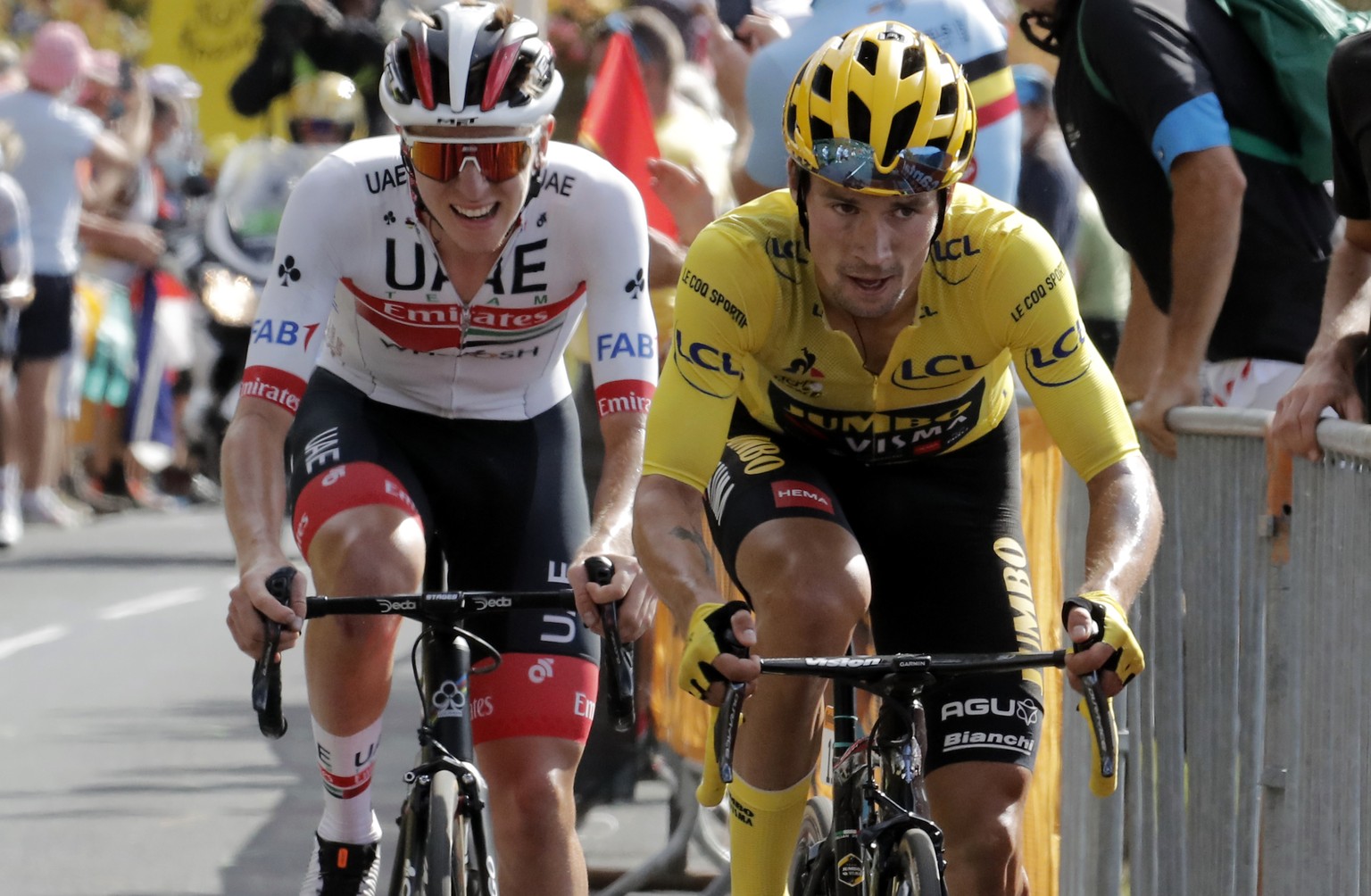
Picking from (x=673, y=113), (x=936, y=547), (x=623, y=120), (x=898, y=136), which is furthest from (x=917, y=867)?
(x=673, y=113)

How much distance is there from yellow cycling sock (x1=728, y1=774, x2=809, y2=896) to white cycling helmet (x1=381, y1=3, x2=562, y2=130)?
4.73 ft

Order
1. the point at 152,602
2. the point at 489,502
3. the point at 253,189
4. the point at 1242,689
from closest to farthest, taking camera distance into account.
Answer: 1. the point at 1242,689
2. the point at 489,502
3. the point at 152,602
4. the point at 253,189

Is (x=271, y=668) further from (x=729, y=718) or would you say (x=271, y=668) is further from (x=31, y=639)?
(x=31, y=639)

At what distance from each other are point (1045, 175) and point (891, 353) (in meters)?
4.30

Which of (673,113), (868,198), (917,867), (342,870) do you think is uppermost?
(673,113)

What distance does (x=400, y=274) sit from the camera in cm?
500

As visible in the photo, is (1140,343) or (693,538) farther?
(1140,343)

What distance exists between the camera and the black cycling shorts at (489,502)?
16.0 ft

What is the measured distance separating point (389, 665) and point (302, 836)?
2.92 meters

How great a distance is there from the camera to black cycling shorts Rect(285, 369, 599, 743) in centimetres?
488

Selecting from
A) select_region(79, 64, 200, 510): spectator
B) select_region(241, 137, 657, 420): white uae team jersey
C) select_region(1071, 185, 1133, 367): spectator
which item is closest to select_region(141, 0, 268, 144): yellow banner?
select_region(79, 64, 200, 510): spectator

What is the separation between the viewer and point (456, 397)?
5.25 meters

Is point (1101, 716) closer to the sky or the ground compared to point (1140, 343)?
closer to the ground

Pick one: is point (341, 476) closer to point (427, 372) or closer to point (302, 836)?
point (427, 372)
